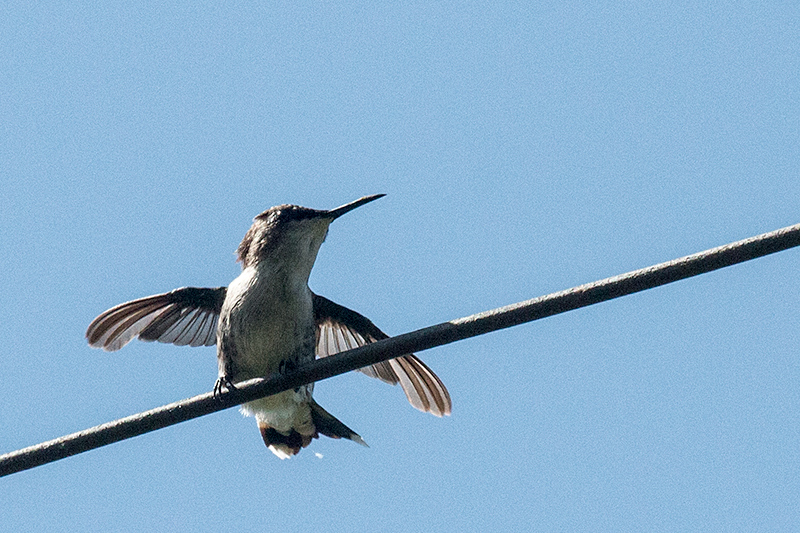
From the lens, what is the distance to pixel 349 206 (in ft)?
24.5

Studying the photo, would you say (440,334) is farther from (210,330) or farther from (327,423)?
(210,330)

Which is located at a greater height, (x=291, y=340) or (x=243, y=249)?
(x=243, y=249)

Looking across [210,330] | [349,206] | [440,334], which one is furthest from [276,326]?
[440,334]

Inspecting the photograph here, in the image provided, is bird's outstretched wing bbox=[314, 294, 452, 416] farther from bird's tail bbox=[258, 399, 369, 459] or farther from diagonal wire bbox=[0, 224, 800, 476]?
diagonal wire bbox=[0, 224, 800, 476]

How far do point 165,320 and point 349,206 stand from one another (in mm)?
2644

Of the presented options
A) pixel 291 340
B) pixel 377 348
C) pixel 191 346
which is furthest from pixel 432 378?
pixel 377 348

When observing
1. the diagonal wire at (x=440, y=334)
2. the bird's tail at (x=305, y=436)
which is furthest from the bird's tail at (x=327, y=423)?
the diagonal wire at (x=440, y=334)

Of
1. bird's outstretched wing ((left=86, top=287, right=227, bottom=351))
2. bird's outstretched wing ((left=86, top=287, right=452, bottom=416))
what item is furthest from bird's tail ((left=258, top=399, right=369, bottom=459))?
bird's outstretched wing ((left=86, top=287, right=227, bottom=351))

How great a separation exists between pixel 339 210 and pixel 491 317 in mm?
3565

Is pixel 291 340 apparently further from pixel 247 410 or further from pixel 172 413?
pixel 172 413

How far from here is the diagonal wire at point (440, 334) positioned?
3.86 meters

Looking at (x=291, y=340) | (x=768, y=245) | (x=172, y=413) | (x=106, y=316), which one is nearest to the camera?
(x=768, y=245)

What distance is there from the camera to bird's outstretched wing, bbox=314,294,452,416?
830 cm

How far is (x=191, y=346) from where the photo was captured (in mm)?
9281
